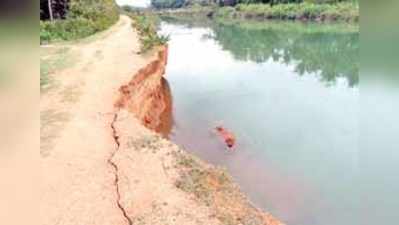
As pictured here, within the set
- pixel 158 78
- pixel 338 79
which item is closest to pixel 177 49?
pixel 338 79

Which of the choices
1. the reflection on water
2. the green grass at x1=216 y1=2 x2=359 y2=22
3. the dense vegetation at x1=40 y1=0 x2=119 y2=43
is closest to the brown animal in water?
the reflection on water

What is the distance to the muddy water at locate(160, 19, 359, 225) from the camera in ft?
23.0

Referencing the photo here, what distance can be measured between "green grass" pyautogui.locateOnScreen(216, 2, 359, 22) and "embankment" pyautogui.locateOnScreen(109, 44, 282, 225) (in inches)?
796

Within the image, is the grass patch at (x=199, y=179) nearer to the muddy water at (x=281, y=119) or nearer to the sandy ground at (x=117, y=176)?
the sandy ground at (x=117, y=176)

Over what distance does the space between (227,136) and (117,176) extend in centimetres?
509

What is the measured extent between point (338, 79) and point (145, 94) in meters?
7.90

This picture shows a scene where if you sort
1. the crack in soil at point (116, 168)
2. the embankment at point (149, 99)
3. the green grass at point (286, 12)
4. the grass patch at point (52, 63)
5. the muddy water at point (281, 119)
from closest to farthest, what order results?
the crack in soil at point (116, 168) < the muddy water at point (281, 119) < the embankment at point (149, 99) < the grass patch at point (52, 63) < the green grass at point (286, 12)

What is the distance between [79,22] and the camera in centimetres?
1698

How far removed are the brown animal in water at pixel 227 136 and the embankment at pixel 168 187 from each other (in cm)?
292

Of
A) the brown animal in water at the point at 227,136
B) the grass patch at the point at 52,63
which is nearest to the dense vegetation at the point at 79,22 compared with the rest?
the grass patch at the point at 52,63

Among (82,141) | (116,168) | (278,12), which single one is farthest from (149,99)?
(278,12)

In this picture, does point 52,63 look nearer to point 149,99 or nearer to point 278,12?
point 149,99

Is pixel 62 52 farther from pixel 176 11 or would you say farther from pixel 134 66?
pixel 176 11

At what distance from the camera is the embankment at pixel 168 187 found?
4363 mm
